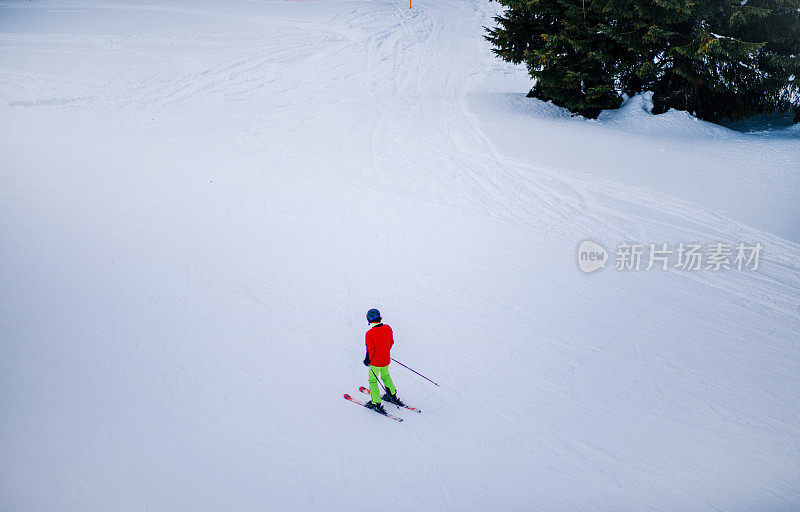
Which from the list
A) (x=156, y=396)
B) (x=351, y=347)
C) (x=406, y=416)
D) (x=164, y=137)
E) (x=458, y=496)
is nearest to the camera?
(x=458, y=496)

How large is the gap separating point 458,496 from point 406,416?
1207 millimetres

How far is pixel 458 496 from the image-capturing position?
514 cm

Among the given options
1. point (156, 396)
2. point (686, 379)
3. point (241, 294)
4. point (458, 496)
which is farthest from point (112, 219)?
point (686, 379)

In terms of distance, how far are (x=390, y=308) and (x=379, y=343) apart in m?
2.16

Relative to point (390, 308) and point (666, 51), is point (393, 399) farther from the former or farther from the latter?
point (666, 51)

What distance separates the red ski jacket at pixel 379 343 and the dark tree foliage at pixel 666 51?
33.5 feet

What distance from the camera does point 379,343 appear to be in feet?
18.6

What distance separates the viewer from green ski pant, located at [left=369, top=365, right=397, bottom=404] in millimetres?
5857

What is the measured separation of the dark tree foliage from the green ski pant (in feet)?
34.1

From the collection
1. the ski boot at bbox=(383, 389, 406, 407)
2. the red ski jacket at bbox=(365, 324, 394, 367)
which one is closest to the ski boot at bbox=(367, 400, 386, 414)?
the ski boot at bbox=(383, 389, 406, 407)

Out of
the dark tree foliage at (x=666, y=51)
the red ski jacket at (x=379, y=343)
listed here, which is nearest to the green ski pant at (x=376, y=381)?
the red ski jacket at (x=379, y=343)

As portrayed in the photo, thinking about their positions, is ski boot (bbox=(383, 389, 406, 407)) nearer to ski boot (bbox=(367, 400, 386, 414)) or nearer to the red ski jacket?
ski boot (bbox=(367, 400, 386, 414))

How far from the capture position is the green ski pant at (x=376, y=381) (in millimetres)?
5857

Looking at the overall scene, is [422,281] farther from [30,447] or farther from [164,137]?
[164,137]
